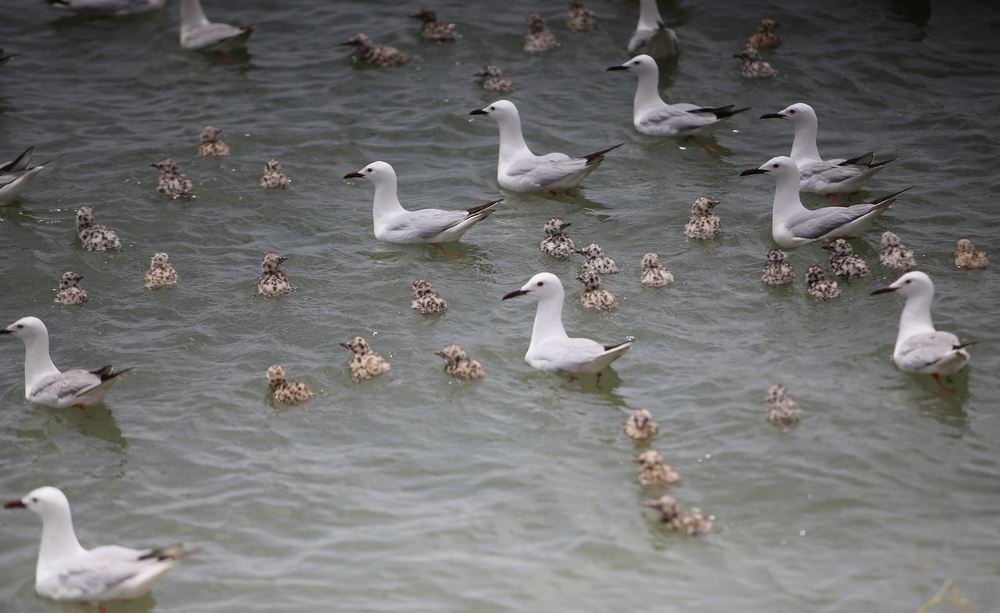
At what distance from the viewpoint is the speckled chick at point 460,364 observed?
11.9 metres

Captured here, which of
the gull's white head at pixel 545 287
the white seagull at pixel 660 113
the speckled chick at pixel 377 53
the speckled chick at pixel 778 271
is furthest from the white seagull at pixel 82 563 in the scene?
the speckled chick at pixel 377 53

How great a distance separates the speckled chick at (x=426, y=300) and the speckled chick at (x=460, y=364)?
53.3 inches

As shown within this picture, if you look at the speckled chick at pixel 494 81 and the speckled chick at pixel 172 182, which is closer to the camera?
the speckled chick at pixel 172 182

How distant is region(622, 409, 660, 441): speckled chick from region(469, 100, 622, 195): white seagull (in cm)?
555

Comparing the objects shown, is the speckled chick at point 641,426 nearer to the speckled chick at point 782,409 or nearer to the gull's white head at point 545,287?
the speckled chick at point 782,409

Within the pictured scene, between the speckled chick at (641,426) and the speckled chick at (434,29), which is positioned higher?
the speckled chick at (434,29)

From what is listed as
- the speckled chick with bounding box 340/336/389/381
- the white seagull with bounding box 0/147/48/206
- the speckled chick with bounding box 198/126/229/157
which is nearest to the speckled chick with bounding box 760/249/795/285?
the speckled chick with bounding box 340/336/389/381

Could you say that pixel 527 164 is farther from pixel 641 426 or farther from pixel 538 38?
pixel 641 426

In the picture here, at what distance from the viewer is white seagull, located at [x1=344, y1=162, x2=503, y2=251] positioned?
14.8m

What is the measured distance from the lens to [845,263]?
44.6 feet

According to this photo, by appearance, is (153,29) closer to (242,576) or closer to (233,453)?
(233,453)

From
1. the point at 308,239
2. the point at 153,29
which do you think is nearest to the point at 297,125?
the point at 308,239

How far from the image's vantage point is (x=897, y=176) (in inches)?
632

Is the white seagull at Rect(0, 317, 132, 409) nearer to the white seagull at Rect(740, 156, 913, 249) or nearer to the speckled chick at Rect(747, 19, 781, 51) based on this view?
the white seagull at Rect(740, 156, 913, 249)
